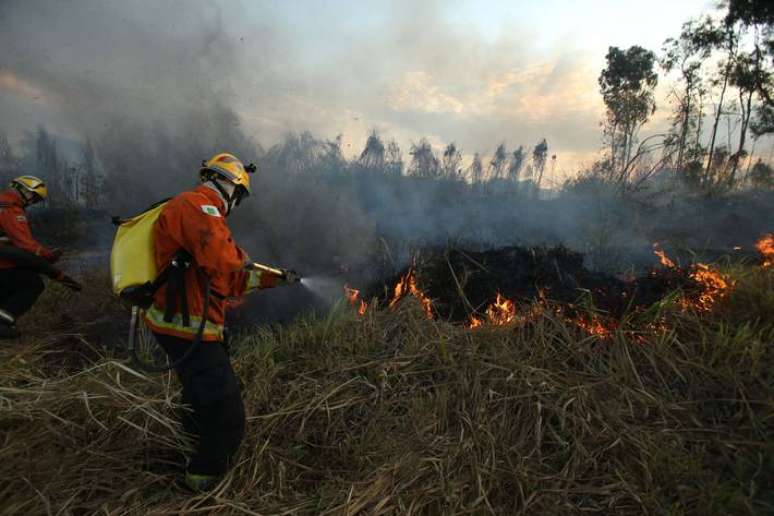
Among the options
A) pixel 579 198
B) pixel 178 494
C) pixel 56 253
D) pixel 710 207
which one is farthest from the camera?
pixel 710 207

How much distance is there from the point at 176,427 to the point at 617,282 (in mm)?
5041

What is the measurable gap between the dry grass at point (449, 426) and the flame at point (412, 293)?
670 mm

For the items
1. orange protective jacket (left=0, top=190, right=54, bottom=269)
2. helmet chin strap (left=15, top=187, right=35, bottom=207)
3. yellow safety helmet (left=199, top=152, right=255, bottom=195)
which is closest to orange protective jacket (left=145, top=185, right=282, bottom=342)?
yellow safety helmet (left=199, top=152, right=255, bottom=195)

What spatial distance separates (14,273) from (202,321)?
4.54m

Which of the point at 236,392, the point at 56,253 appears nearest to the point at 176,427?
the point at 236,392

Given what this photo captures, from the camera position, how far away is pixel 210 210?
8.25ft

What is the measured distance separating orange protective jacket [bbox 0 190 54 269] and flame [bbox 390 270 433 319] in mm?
4719

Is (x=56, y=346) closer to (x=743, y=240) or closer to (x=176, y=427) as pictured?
(x=176, y=427)

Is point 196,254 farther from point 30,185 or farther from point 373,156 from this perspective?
point 373,156

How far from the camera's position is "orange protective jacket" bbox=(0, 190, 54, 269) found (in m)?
5.18

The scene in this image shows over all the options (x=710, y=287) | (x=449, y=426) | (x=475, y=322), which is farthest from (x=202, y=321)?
(x=710, y=287)

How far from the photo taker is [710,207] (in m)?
15.0

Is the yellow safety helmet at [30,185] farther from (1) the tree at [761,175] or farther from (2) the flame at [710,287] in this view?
(1) the tree at [761,175]

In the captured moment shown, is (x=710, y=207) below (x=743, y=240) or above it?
above
